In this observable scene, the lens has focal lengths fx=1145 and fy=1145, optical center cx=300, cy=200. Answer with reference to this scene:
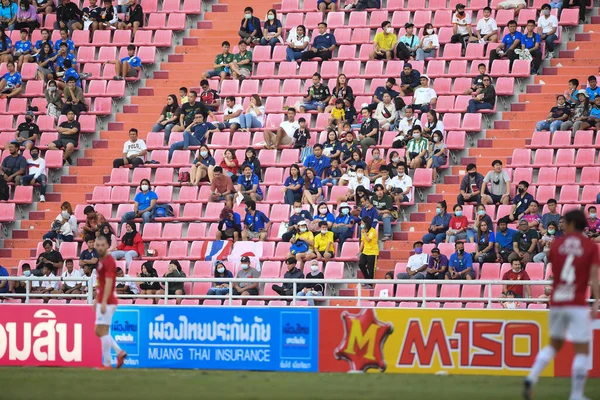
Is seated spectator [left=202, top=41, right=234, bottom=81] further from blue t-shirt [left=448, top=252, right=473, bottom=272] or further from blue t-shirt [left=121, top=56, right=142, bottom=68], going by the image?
blue t-shirt [left=448, top=252, right=473, bottom=272]

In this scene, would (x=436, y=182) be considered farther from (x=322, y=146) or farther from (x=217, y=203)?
(x=217, y=203)

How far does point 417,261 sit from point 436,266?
0.52 meters

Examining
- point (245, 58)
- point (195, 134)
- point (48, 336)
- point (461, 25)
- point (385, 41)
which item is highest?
point (461, 25)

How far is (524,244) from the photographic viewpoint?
2198 cm

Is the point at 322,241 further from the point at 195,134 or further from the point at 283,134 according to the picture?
the point at 195,134

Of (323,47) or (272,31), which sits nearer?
(323,47)

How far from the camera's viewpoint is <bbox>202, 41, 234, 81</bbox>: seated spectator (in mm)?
29328

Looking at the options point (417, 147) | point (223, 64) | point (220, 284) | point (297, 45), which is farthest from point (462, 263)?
point (223, 64)

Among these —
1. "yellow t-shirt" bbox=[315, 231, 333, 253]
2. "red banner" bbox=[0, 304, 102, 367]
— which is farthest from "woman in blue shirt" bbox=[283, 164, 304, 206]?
"red banner" bbox=[0, 304, 102, 367]

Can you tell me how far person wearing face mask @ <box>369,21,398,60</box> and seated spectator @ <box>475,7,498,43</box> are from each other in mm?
2061

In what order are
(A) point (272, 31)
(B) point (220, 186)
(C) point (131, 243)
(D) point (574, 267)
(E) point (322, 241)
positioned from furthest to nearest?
1. (A) point (272, 31)
2. (B) point (220, 186)
3. (C) point (131, 243)
4. (E) point (322, 241)
5. (D) point (574, 267)

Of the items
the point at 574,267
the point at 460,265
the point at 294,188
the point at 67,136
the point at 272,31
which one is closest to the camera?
the point at 574,267

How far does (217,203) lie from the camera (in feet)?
84.1

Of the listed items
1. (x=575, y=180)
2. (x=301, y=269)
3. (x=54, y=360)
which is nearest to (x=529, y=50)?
(x=575, y=180)
